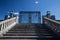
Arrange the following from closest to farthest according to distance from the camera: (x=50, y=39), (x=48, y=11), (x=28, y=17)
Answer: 1. (x=50, y=39)
2. (x=48, y=11)
3. (x=28, y=17)

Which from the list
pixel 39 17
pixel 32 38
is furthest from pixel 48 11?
pixel 32 38

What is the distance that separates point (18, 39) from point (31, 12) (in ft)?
29.0

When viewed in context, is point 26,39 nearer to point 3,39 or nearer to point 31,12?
point 3,39

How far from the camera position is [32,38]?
19.8 ft

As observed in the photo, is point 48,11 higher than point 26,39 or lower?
higher

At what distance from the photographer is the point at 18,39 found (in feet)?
19.5

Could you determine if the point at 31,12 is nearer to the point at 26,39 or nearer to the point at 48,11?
the point at 48,11

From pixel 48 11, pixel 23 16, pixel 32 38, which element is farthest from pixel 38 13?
pixel 32 38

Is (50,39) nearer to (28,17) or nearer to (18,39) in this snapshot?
(18,39)

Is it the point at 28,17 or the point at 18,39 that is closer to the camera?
the point at 18,39

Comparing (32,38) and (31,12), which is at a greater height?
(31,12)

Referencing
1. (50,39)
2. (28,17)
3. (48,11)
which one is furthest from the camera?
(28,17)

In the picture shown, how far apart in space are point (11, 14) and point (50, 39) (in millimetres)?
6675

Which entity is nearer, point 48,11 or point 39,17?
point 48,11
